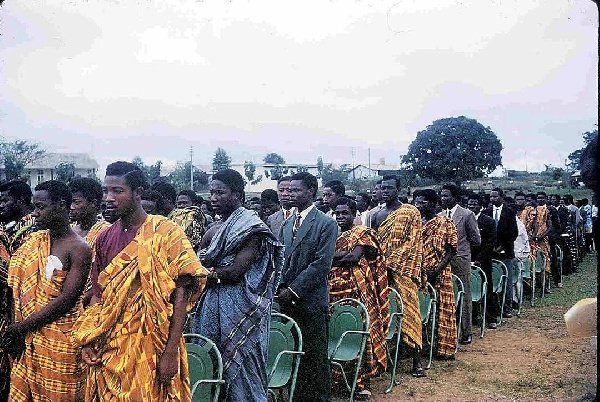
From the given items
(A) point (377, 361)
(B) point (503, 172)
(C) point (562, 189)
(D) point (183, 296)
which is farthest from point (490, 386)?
(B) point (503, 172)

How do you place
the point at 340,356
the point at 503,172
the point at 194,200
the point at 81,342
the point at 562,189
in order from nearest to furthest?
1. the point at 81,342
2. the point at 340,356
3. the point at 194,200
4. the point at 562,189
5. the point at 503,172

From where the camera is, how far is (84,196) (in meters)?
4.50

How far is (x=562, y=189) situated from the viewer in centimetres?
2228

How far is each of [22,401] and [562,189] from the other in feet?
71.0

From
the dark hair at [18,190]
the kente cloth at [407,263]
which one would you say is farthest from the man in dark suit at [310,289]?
the dark hair at [18,190]

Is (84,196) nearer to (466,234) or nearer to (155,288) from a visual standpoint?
(155,288)

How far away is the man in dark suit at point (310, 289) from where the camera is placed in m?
5.06

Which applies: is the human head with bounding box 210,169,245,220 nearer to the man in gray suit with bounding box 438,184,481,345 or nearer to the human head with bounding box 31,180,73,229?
the human head with bounding box 31,180,73,229

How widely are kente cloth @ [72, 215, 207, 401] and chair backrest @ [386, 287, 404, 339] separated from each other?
3.34m

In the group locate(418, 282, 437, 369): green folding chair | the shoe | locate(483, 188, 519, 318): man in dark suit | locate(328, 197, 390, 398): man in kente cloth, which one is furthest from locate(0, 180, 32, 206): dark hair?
locate(483, 188, 519, 318): man in dark suit

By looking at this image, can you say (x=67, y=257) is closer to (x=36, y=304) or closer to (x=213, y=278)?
(x=36, y=304)

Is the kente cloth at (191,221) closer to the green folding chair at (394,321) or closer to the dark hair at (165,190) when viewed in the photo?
the dark hair at (165,190)

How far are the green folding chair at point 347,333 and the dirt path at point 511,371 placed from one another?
981 mm

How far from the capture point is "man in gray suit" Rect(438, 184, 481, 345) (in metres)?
8.27
